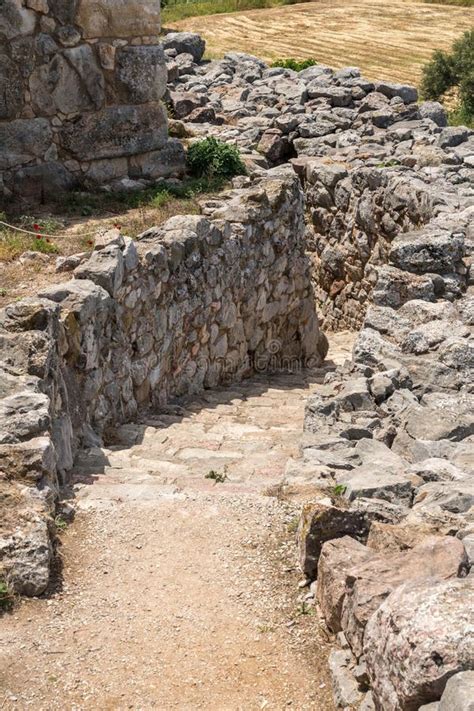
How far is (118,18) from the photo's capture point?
12.0 m

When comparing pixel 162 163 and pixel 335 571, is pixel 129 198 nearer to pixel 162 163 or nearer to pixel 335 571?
pixel 162 163

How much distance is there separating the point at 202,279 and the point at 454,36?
24.0 metres

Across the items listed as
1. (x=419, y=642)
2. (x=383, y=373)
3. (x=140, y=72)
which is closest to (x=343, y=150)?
(x=140, y=72)

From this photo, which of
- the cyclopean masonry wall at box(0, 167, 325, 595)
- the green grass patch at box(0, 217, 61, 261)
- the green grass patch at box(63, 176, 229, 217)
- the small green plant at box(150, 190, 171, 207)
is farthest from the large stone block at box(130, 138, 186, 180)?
the green grass patch at box(0, 217, 61, 261)

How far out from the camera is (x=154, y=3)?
1233 cm

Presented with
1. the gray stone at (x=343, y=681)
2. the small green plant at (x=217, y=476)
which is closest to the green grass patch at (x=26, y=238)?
the small green plant at (x=217, y=476)

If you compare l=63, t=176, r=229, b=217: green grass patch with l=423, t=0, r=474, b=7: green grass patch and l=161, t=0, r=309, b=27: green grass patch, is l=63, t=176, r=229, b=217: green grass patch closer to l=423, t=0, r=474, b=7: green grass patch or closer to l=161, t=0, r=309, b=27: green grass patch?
l=161, t=0, r=309, b=27: green grass patch

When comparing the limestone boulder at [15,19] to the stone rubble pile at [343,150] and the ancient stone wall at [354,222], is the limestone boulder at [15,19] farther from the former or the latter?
the ancient stone wall at [354,222]

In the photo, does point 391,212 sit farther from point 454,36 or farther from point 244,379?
point 454,36

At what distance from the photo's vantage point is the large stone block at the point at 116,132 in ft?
39.6

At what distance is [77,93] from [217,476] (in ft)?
22.4

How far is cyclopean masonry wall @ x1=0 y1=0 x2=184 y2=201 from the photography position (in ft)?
37.2

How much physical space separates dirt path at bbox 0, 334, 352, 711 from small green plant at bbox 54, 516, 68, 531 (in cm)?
4

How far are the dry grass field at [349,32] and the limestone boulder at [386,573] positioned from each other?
79.6 ft
